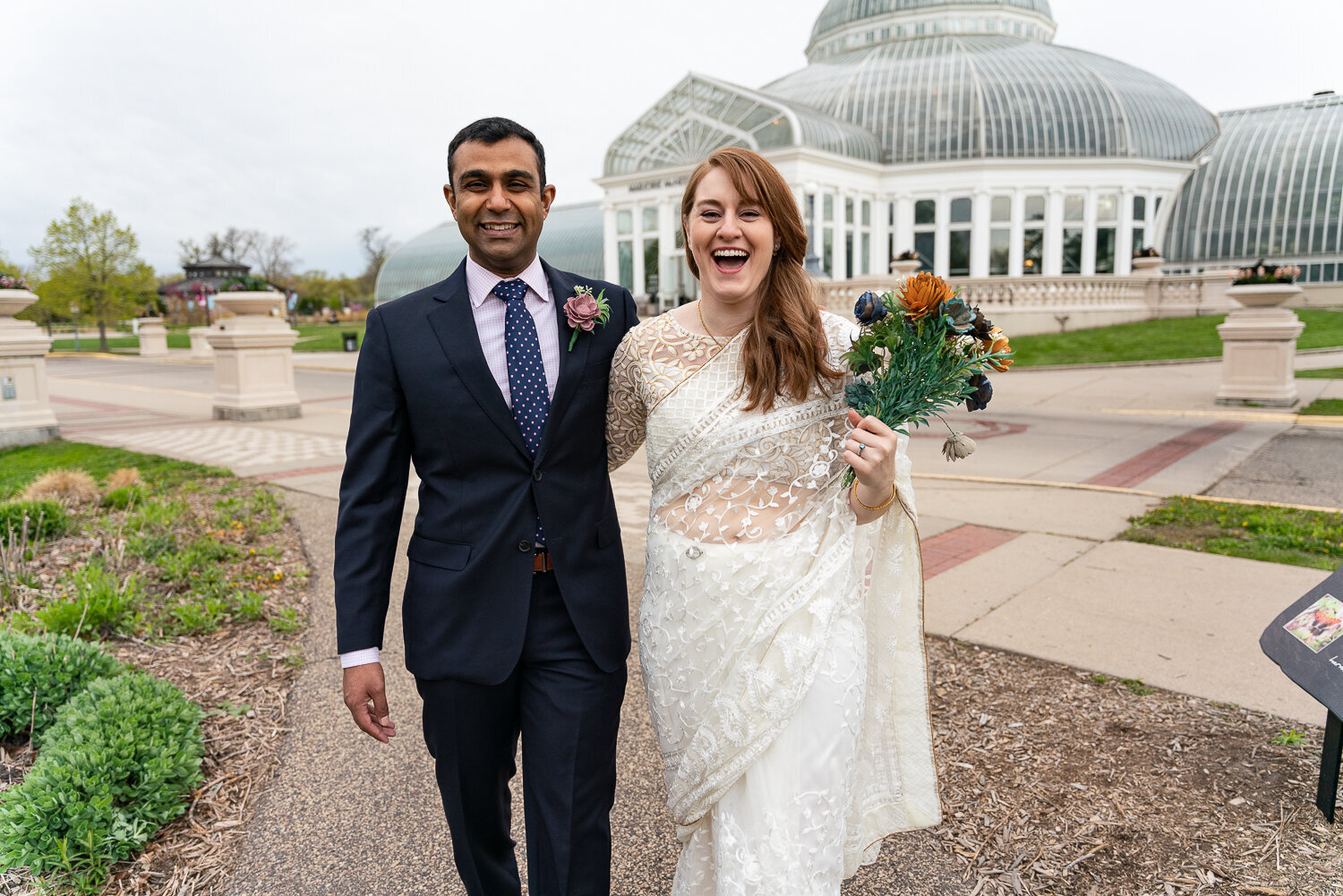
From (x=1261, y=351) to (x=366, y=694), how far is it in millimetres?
14600

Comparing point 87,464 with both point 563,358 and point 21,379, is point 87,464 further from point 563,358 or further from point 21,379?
point 563,358

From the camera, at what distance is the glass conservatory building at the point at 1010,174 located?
110 feet

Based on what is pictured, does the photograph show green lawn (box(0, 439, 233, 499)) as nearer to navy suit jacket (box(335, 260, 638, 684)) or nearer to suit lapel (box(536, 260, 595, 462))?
navy suit jacket (box(335, 260, 638, 684))

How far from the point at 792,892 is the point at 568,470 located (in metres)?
1.13

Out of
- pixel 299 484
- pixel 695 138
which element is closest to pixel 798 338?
pixel 299 484

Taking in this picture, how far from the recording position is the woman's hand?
199cm

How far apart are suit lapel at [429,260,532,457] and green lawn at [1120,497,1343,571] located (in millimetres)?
5676

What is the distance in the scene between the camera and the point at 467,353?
2.20m

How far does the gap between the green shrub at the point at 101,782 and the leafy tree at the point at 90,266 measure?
43324 millimetres

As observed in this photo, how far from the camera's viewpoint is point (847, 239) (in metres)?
34.3

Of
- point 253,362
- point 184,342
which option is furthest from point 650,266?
point 184,342

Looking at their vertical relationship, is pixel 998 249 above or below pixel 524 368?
above

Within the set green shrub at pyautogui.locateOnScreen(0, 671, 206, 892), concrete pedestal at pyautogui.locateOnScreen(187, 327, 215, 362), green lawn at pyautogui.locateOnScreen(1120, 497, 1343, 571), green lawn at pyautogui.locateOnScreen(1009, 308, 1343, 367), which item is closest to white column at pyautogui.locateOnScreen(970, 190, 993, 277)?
green lawn at pyautogui.locateOnScreen(1009, 308, 1343, 367)

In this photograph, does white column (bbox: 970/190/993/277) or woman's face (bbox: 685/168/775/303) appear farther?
white column (bbox: 970/190/993/277)
